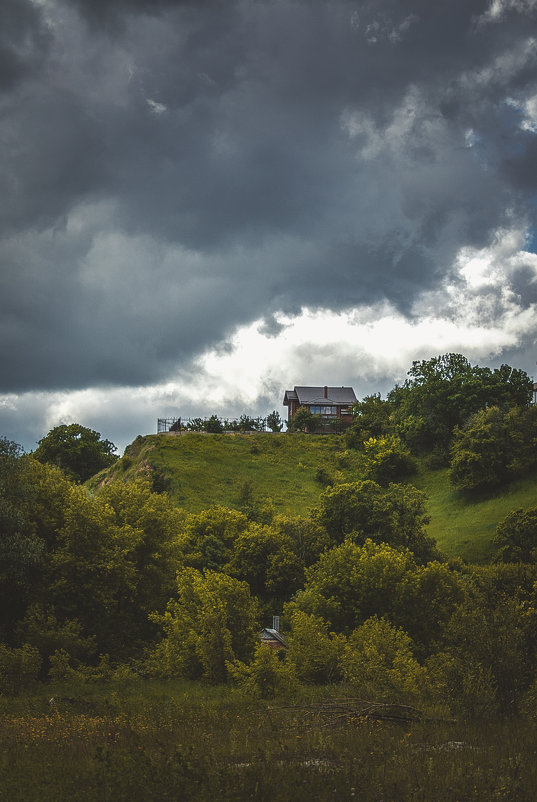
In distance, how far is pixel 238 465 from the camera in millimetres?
→ 80812

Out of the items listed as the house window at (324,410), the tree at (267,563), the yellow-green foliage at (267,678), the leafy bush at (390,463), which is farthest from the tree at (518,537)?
Answer: the house window at (324,410)

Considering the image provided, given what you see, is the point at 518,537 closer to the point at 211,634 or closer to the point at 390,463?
the point at 390,463

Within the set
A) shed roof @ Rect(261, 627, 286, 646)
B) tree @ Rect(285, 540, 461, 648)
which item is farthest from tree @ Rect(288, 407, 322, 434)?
tree @ Rect(285, 540, 461, 648)

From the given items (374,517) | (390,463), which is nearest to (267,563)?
(374,517)

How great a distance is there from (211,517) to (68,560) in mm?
21744

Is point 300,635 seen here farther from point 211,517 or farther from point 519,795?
point 211,517

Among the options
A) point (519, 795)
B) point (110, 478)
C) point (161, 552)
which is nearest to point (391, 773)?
point (519, 795)

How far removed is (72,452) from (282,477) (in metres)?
35.7

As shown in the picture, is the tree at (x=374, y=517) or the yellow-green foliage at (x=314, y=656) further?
the tree at (x=374, y=517)

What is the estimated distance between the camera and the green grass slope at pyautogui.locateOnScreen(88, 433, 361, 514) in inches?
2753

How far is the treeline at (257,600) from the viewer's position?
1741 centimetres

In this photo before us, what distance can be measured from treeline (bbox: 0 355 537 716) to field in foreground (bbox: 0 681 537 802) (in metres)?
2.80

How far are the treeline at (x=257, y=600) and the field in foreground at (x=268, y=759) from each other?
110 inches

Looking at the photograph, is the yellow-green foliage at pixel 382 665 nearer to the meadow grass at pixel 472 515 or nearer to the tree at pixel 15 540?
the tree at pixel 15 540
